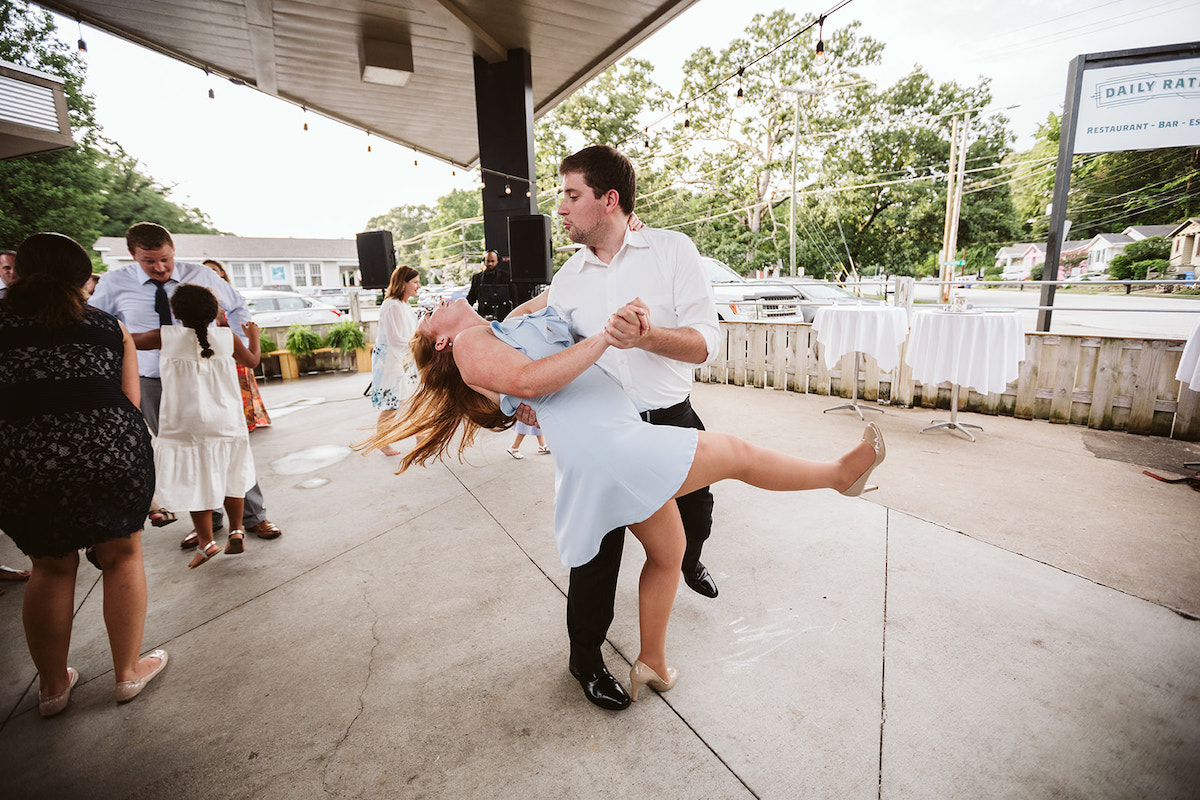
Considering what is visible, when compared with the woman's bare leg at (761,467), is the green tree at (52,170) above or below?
above

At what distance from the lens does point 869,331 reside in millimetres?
5047

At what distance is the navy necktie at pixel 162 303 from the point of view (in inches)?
107

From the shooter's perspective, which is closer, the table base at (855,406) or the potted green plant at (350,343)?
the table base at (855,406)

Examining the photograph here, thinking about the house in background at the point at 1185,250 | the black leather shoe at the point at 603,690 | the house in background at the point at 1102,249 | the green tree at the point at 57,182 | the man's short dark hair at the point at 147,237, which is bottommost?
the black leather shoe at the point at 603,690

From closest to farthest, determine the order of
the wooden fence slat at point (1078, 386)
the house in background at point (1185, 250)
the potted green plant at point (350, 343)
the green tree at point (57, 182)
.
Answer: the wooden fence slat at point (1078, 386) → the potted green plant at point (350, 343) → the green tree at point (57, 182) → the house in background at point (1185, 250)

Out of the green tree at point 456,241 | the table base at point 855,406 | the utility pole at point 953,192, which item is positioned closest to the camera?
the table base at point 855,406

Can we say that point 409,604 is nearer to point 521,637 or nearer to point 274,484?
point 521,637

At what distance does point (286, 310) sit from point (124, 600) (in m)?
13.1

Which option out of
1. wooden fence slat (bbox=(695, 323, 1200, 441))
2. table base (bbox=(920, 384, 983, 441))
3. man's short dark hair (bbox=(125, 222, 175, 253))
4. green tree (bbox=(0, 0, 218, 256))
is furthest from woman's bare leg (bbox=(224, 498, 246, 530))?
green tree (bbox=(0, 0, 218, 256))

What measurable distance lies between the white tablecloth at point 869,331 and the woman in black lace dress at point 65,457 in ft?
17.4

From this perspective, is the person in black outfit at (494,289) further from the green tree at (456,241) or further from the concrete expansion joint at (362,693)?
the green tree at (456,241)

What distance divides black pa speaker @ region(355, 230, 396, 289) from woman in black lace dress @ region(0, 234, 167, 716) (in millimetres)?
6093

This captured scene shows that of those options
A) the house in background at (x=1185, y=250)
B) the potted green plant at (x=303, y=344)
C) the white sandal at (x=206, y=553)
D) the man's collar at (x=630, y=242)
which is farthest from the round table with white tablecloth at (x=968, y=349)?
the house in background at (x=1185, y=250)

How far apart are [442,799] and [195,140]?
128 feet
